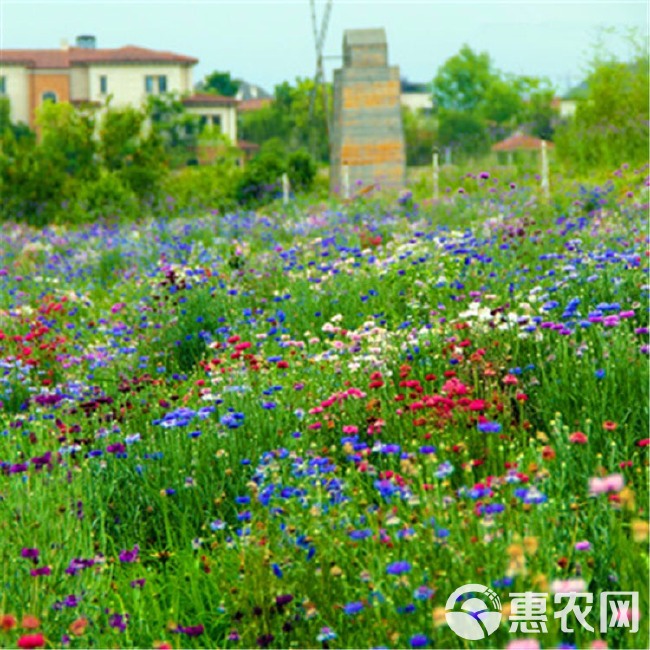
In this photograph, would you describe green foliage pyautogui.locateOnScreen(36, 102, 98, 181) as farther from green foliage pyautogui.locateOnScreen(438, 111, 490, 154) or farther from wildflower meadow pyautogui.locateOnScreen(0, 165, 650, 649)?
green foliage pyautogui.locateOnScreen(438, 111, 490, 154)

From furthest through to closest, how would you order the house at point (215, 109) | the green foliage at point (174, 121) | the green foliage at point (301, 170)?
1. the house at point (215, 109)
2. the green foliage at point (174, 121)
3. the green foliage at point (301, 170)

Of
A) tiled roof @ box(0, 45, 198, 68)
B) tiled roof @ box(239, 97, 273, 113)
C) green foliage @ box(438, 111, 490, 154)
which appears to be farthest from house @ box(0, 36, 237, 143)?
green foliage @ box(438, 111, 490, 154)

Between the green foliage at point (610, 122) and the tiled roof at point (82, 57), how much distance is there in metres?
57.6

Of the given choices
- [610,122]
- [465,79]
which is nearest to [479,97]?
[465,79]

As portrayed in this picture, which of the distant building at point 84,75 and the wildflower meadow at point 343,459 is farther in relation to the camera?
the distant building at point 84,75

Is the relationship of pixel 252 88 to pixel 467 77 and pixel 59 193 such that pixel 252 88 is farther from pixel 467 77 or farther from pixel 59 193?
pixel 59 193

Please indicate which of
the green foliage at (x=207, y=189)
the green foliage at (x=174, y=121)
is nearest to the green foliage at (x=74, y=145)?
the green foliage at (x=207, y=189)

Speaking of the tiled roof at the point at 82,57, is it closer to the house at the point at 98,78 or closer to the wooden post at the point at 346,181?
the house at the point at 98,78

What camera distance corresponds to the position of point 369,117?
995 inches

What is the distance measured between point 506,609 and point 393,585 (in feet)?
1.63

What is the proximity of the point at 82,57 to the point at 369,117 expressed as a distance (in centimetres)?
6131

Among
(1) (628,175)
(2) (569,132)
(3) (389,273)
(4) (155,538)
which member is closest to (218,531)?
(4) (155,538)

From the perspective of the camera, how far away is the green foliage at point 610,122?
85.8 feet

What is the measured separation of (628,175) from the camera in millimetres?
17828
